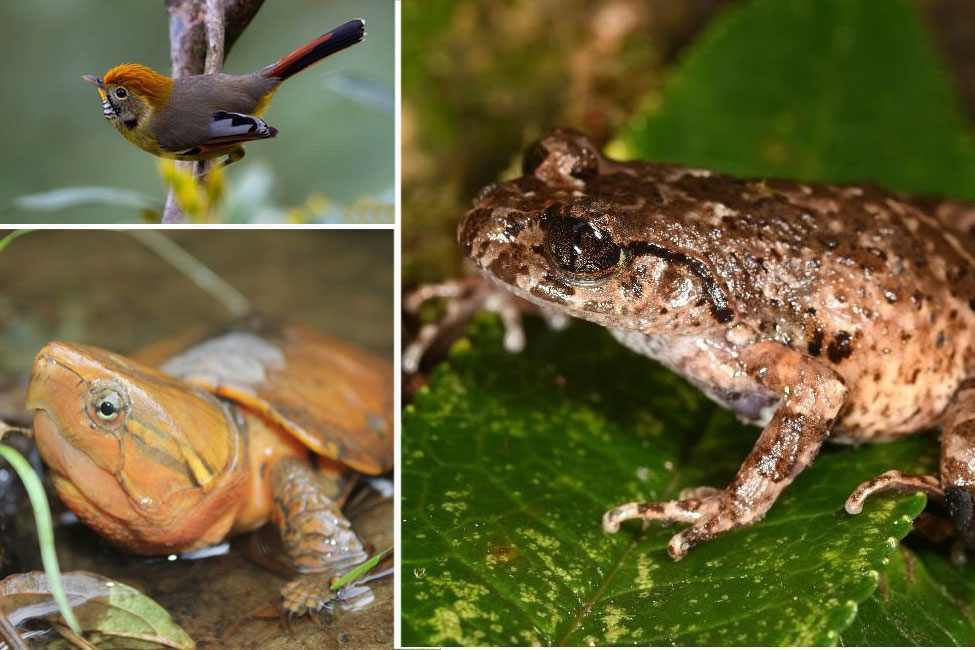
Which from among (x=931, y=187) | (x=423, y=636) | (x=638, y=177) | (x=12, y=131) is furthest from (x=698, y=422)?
(x=12, y=131)

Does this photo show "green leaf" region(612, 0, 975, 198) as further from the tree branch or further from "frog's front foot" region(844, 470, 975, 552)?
the tree branch

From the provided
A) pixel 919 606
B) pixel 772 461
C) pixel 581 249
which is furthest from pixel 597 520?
pixel 919 606

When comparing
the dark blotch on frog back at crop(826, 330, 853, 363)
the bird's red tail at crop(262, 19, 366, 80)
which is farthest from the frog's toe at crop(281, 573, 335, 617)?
the dark blotch on frog back at crop(826, 330, 853, 363)

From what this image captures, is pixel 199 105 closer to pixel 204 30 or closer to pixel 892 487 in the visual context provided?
pixel 204 30

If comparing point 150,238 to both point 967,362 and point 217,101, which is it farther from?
point 967,362

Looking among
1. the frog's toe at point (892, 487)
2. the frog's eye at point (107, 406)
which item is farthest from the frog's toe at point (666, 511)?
the frog's eye at point (107, 406)

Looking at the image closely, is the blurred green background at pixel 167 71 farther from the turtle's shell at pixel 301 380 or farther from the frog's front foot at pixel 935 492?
the frog's front foot at pixel 935 492
